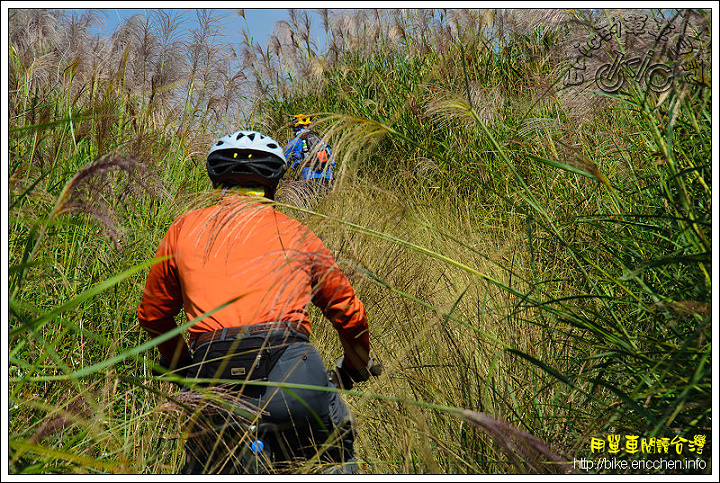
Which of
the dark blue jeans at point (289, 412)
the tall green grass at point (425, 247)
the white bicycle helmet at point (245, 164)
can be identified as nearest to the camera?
the tall green grass at point (425, 247)

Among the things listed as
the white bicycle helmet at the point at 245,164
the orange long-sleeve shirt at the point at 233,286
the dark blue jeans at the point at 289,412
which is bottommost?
the dark blue jeans at the point at 289,412

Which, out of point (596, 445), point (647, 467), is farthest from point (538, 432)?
point (647, 467)

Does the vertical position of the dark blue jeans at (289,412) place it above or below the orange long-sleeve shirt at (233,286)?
below

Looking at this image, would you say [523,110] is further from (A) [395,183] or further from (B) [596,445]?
(B) [596,445]

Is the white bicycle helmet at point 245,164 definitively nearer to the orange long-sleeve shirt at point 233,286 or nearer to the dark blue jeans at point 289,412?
the orange long-sleeve shirt at point 233,286

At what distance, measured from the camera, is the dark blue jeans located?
1957 millimetres

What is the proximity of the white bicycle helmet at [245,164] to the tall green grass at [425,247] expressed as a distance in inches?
9.6

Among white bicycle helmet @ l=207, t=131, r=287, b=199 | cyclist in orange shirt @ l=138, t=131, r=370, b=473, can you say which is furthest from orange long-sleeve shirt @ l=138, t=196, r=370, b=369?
white bicycle helmet @ l=207, t=131, r=287, b=199

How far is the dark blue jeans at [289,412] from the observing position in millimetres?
1957

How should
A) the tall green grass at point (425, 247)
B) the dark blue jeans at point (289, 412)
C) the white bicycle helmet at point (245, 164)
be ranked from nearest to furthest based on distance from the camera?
the tall green grass at point (425, 247) < the dark blue jeans at point (289, 412) < the white bicycle helmet at point (245, 164)

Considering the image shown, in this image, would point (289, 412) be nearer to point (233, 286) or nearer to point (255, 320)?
point (255, 320)

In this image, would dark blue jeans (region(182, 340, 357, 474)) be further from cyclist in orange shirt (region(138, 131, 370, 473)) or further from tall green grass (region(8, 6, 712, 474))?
tall green grass (region(8, 6, 712, 474))

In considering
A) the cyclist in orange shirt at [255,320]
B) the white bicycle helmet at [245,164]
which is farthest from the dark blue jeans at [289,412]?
the white bicycle helmet at [245,164]

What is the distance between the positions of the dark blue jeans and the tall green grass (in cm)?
18
